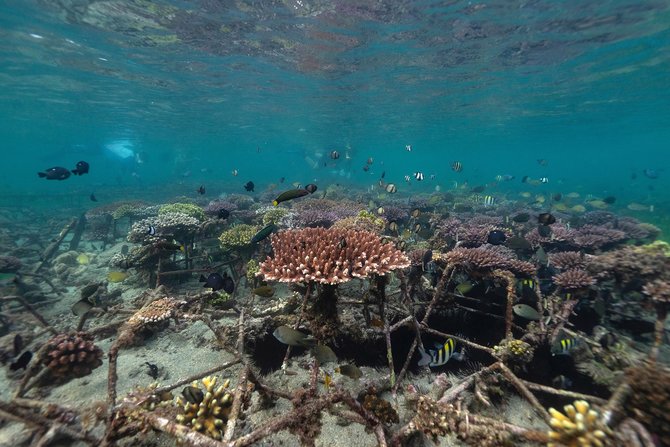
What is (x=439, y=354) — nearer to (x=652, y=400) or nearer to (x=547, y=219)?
(x=652, y=400)

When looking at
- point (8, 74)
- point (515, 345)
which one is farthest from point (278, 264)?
point (8, 74)

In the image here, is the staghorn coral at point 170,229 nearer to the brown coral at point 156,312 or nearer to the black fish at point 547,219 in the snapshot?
the brown coral at point 156,312

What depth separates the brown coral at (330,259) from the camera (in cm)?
426

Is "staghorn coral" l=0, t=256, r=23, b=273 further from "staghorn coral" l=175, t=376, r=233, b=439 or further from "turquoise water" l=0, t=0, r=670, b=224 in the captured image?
"turquoise water" l=0, t=0, r=670, b=224

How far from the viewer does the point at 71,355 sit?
14.8 ft

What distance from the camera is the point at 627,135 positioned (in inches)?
2309

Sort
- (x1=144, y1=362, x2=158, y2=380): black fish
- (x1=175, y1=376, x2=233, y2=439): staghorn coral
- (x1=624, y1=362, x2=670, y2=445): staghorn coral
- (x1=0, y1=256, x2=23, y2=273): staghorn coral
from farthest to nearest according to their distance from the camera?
(x1=0, y1=256, x2=23, y2=273): staghorn coral < (x1=144, y1=362, x2=158, y2=380): black fish < (x1=175, y1=376, x2=233, y2=439): staghorn coral < (x1=624, y1=362, x2=670, y2=445): staghorn coral

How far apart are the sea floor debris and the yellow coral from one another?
0.01 meters

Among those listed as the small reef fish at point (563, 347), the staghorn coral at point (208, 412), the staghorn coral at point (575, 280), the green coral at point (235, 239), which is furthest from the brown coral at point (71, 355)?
the staghorn coral at point (575, 280)

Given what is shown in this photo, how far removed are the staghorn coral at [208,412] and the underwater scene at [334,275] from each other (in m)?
0.02

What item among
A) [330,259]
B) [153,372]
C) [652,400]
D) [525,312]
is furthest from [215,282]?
[652,400]

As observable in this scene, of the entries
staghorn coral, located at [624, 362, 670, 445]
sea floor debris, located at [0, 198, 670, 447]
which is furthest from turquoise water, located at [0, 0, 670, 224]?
staghorn coral, located at [624, 362, 670, 445]

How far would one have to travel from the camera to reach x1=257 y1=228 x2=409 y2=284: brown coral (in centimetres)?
426

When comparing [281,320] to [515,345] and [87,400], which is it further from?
[515,345]
